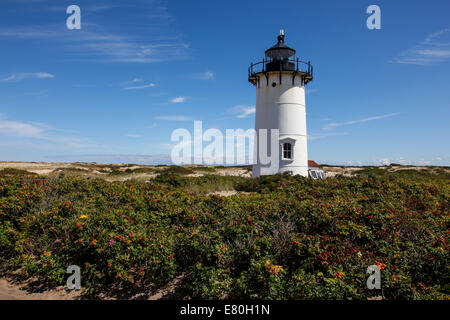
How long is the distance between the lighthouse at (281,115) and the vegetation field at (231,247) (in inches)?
387

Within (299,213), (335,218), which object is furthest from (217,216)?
(335,218)

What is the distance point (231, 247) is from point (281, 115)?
13.3m

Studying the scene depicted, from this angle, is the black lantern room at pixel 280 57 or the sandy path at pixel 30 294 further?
the black lantern room at pixel 280 57

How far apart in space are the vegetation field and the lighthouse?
9842 millimetres

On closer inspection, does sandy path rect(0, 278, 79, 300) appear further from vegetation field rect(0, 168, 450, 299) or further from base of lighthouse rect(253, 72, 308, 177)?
base of lighthouse rect(253, 72, 308, 177)

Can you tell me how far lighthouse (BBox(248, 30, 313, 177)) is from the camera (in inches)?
693

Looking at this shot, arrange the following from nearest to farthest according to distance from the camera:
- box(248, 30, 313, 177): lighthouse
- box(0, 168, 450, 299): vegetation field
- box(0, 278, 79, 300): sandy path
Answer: box(0, 168, 450, 299): vegetation field
box(0, 278, 79, 300): sandy path
box(248, 30, 313, 177): lighthouse

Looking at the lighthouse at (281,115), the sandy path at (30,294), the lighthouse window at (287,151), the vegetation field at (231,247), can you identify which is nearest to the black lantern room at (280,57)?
the lighthouse at (281,115)

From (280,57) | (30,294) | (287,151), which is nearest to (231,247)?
(30,294)

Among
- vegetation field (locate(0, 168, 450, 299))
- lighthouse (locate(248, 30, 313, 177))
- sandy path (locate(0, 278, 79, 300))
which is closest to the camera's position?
vegetation field (locate(0, 168, 450, 299))

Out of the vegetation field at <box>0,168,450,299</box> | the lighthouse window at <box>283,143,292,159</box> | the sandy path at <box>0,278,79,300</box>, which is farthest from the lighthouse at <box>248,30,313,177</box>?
the sandy path at <box>0,278,79,300</box>

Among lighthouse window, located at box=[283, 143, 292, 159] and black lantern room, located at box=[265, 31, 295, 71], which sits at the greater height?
black lantern room, located at box=[265, 31, 295, 71]

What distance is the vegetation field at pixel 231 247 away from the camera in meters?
4.67

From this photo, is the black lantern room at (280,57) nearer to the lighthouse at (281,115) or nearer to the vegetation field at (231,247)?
the lighthouse at (281,115)
